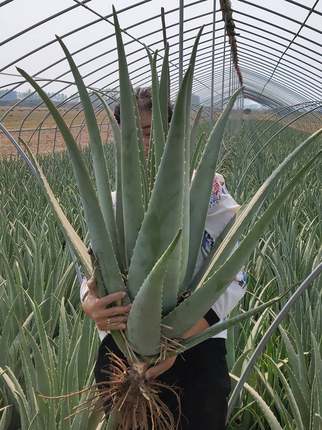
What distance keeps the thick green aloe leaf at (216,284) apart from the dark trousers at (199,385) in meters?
0.33

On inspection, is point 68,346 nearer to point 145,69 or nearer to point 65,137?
point 65,137

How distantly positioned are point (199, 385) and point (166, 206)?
0.43 meters

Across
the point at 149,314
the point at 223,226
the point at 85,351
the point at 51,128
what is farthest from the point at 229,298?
the point at 51,128

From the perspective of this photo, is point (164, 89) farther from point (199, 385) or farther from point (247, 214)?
point (199, 385)

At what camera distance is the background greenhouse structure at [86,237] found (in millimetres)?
808

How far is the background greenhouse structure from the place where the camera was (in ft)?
2.65

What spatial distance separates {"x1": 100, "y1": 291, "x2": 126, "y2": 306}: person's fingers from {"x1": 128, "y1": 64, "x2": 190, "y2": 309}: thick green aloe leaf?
3 cm

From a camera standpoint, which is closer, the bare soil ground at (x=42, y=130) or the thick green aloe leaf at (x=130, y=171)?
the thick green aloe leaf at (x=130, y=171)

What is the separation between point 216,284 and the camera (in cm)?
48

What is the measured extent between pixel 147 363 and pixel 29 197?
2051 mm

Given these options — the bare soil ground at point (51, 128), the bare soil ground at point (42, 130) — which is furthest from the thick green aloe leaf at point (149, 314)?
the bare soil ground at point (51, 128)

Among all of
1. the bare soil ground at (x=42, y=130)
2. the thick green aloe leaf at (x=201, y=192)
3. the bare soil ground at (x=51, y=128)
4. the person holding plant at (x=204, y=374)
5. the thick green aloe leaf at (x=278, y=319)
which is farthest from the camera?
the bare soil ground at (x=51, y=128)

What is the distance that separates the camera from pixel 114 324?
0.52 metres

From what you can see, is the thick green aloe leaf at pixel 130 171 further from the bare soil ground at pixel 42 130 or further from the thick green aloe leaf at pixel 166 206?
the bare soil ground at pixel 42 130
